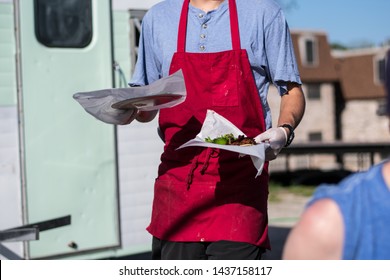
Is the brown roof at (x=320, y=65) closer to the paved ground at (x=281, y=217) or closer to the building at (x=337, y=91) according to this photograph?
the building at (x=337, y=91)

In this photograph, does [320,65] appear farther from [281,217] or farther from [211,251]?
[211,251]

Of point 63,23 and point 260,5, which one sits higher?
point 63,23

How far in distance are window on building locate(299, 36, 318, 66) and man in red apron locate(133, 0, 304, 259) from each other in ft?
114

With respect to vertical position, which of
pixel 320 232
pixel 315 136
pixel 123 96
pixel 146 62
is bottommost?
pixel 315 136

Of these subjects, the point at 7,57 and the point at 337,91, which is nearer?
the point at 7,57

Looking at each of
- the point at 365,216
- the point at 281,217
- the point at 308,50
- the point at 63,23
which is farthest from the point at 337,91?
the point at 365,216

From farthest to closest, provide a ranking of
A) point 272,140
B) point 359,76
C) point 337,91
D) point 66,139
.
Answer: point 337,91, point 359,76, point 66,139, point 272,140

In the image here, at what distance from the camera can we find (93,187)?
4457mm

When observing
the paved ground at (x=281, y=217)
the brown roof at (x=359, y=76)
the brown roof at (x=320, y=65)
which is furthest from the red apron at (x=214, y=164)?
the brown roof at (x=359, y=76)

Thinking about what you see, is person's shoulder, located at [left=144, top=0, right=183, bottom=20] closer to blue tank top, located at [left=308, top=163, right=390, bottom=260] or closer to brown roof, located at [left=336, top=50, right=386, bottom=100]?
blue tank top, located at [left=308, top=163, right=390, bottom=260]

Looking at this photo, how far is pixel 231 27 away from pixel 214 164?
0.46 meters

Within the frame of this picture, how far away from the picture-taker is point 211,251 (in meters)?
2.41

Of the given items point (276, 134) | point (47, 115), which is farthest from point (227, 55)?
point (47, 115)
